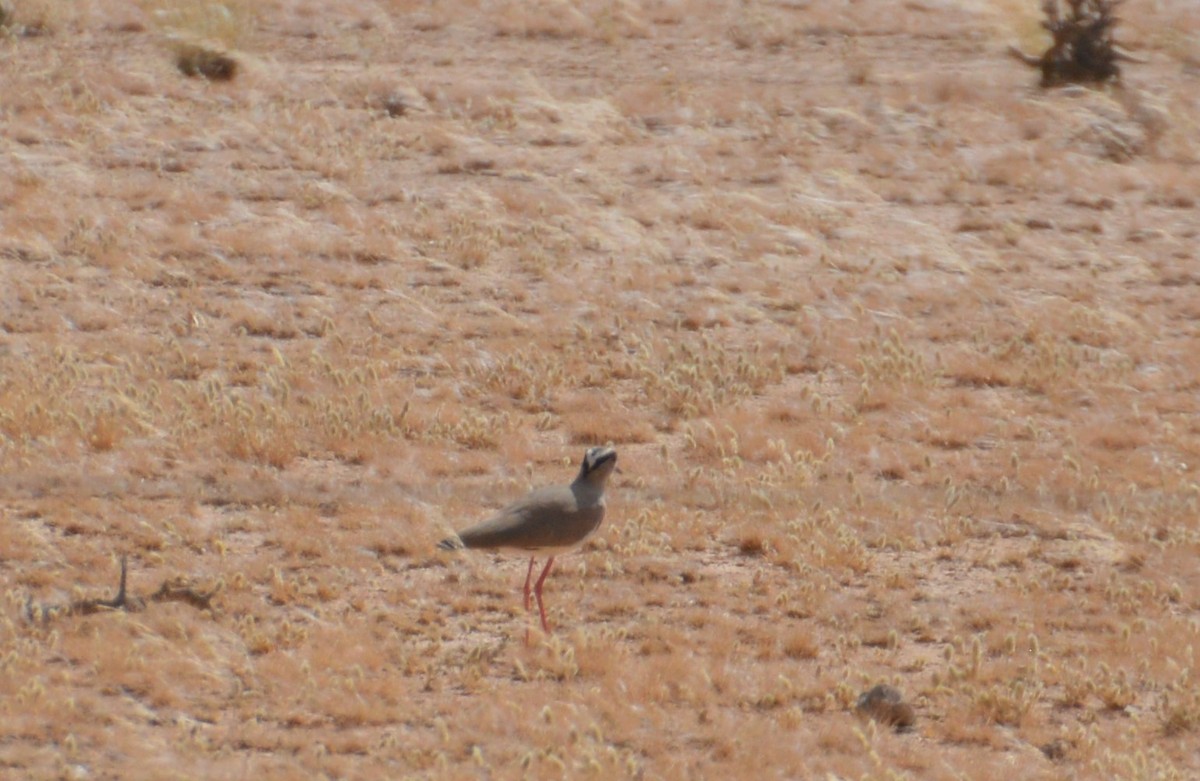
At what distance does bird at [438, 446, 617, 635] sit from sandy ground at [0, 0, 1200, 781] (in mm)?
492

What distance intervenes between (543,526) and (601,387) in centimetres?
429

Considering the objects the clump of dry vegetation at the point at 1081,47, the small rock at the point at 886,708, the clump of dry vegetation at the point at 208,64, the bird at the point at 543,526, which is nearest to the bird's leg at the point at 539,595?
the bird at the point at 543,526

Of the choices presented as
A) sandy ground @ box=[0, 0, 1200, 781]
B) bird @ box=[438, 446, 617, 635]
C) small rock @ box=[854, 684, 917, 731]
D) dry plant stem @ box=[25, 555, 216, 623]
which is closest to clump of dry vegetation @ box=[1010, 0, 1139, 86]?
sandy ground @ box=[0, 0, 1200, 781]

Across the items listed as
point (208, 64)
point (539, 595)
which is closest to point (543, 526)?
point (539, 595)

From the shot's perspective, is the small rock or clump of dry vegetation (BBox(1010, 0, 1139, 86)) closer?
the small rock

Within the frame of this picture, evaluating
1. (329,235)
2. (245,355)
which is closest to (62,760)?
(245,355)

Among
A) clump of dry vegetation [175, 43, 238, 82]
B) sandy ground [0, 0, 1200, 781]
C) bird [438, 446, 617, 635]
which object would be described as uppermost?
bird [438, 446, 617, 635]

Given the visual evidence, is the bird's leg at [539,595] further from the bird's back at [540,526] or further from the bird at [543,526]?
the bird's back at [540,526]

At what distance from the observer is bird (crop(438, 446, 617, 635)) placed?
33.3 ft

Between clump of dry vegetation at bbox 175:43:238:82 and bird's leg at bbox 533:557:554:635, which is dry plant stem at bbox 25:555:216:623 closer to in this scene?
bird's leg at bbox 533:557:554:635

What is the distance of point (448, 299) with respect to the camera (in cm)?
1592

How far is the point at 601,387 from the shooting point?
1435 cm

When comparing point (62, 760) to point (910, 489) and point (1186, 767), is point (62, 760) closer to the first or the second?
point (1186, 767)

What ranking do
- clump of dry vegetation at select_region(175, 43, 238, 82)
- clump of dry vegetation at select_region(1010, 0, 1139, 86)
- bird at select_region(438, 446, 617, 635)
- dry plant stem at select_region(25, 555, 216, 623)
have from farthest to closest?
clump of dry vegetation at select_region(1010, 0, 1139, 86)
clump of dry vegetation at select_region(175, 43, 238, 82)
bird at select_region(438, 446, 617, 635)
dry plant stem at select_region(25, 555, 216, 623)
